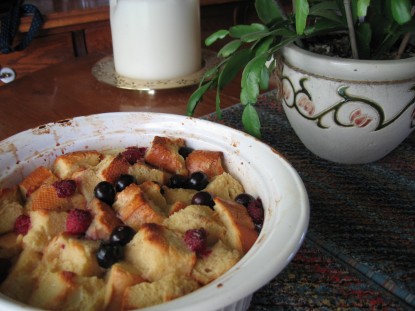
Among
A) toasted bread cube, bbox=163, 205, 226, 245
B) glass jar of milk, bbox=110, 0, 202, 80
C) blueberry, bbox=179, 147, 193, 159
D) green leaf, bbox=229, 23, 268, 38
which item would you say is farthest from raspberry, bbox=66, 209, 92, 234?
glass jar of milk, bbox=110, 0, 202, 80

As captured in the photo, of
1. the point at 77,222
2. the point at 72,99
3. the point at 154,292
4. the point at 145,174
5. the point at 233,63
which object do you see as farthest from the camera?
the point at 72,99

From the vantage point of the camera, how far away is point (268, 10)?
2.65 feet

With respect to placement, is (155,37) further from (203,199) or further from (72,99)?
(203,199)

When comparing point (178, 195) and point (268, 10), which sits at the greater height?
point (268, 10)

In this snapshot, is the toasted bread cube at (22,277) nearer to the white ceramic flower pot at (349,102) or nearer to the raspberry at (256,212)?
the raspberry at (256,212)

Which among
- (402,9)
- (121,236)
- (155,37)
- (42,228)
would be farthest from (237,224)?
(155,37)

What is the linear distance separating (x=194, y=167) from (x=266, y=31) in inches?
10.3

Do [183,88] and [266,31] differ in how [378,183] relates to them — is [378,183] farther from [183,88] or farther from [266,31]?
[183,88]

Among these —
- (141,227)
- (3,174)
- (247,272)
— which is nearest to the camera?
(247,272)

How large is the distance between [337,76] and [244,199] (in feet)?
0.86

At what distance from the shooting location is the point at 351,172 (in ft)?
2.62

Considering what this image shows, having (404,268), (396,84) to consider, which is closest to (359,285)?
(404,268)

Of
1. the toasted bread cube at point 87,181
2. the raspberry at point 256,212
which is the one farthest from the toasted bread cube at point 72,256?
the raspberry at point 256,212

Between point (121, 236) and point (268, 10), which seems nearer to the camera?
point (121, 236)
